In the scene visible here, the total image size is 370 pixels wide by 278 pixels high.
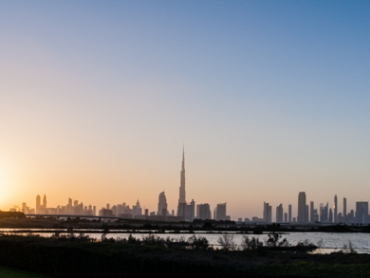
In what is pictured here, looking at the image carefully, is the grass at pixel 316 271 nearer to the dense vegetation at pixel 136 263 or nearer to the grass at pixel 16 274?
the dense vegetation at pixel 136 263

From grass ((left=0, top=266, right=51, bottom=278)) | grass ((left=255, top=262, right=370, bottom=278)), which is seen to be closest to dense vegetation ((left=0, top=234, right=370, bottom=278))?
grass ((left=255, top=262, right=370, bottom=278))

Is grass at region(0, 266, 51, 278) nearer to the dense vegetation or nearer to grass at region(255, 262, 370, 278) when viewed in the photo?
the dense vegetation

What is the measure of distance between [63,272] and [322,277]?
11892 millimetres

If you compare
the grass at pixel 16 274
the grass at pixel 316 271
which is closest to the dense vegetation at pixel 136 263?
the grass at pixel 316 271

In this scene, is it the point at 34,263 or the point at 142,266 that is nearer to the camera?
the point at 142,266

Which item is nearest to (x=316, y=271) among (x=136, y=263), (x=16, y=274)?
(x=136, y=263)

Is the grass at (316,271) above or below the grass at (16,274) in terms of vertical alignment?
above

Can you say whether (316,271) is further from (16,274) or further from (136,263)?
(16,274)

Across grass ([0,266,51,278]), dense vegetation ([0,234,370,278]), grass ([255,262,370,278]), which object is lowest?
grass ([0,266,51,278])

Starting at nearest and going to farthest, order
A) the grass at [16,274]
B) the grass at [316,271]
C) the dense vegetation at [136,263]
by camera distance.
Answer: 1. the grass at [316,271]
2. the dense vegetation at [136,263]
3. the grass at [16,274]

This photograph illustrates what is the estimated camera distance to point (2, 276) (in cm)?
2059

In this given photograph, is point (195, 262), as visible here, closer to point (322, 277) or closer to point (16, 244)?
point (322, 277)

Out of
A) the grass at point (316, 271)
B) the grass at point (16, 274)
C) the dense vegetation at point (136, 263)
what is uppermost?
the grass at point (316, 271)

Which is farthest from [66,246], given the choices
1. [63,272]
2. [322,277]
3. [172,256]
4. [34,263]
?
[322,277]
